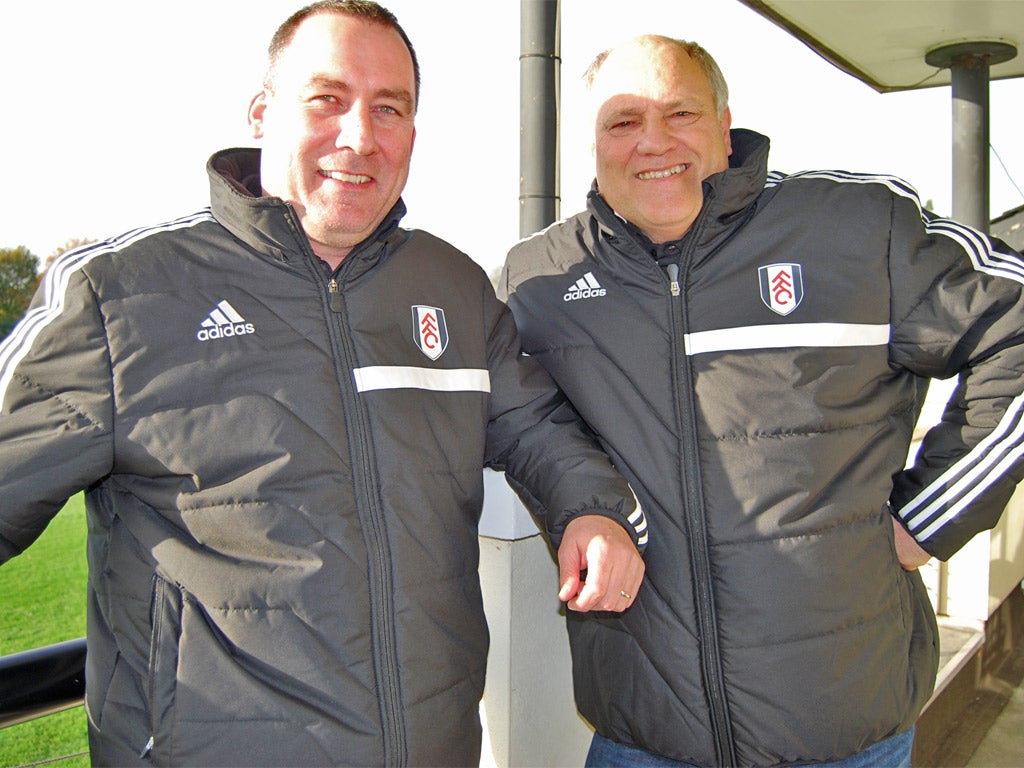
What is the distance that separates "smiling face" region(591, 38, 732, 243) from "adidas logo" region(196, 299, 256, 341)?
0.93 meters

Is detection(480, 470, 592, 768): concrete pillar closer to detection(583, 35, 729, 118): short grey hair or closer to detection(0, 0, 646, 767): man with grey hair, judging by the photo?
detection(0, 0, 646, 767): man with grey hair

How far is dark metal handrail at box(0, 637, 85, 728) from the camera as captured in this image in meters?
1.35

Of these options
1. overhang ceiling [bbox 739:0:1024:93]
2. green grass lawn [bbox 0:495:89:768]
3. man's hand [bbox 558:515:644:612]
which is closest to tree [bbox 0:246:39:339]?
green grass lawn [bbox 0:495:89:768]

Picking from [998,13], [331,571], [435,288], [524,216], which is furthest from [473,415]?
[998,13]

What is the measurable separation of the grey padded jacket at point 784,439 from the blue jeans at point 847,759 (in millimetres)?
45

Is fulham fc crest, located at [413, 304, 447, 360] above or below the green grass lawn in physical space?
above

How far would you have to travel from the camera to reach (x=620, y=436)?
74.5 inches

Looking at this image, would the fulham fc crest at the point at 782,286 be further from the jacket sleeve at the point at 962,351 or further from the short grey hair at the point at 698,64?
the short grey hair at the point at 698,64

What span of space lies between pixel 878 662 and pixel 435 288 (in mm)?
1202

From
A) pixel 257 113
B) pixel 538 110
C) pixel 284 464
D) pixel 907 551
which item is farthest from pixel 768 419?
pixel 538 110

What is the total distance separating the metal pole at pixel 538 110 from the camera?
12.3ft

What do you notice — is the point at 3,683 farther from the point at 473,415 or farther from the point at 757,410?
the point at 757,410

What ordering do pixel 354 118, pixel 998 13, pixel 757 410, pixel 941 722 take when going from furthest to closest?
pixel 998 13 < pixel 941 722 < pixel 757 410 < pixel 354 118

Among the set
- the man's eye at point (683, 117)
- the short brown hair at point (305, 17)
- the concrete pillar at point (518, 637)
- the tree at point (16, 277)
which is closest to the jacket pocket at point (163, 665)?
the concrete pillar at point (518, 637)
